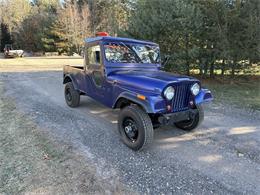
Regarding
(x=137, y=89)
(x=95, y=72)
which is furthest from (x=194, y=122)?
(x=95, y=72)

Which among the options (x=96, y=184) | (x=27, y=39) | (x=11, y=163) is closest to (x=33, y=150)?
(x=11, y=163)

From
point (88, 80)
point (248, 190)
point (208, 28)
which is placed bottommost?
point (248, 190)

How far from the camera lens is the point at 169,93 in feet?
11.8

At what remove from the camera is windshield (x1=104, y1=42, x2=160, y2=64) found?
4590 millimetres

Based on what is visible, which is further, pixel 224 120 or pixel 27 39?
pixel 27 39

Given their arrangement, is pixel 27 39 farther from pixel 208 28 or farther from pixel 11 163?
pixel 11 163

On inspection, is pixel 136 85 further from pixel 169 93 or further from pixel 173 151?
pixel 173 151

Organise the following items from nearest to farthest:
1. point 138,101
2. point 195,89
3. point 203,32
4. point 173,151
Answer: point 138,101 < point 173,151 < point 195,89 < point 203,32

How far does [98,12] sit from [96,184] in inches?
1262

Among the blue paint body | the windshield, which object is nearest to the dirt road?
the blue paint body

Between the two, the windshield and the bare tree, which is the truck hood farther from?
the bare tree

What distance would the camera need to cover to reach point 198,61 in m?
10.2

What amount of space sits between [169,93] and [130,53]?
1.56 metres

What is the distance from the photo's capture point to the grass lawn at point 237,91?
696cm
